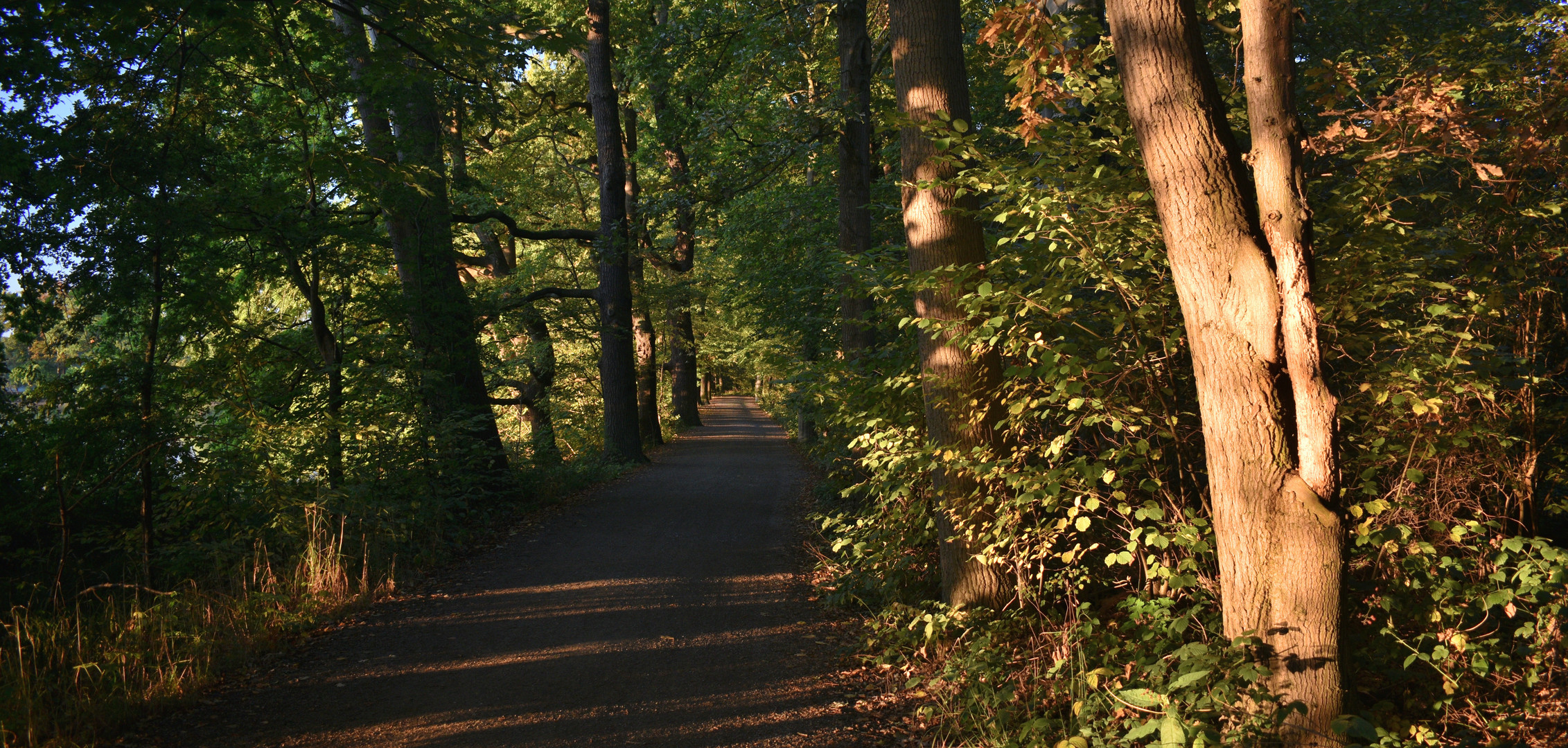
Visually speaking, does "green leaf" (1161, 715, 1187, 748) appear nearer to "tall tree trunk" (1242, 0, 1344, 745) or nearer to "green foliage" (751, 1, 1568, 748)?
"green foliage" (751, 1, 1568, 748)

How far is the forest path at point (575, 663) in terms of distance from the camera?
193 inches

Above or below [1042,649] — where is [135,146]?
above

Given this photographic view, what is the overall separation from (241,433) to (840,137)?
25.4 feet

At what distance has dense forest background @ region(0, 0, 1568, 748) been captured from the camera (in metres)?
4.32

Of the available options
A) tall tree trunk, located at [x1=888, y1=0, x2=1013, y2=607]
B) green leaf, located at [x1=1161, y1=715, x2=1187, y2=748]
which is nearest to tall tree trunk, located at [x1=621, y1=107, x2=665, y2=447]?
tall tree trunk, located at [x1=888, y1=0, x2=1013, y2=607]

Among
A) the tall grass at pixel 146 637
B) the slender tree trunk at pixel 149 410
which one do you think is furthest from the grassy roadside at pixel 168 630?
the slender tree trunk at pixel 149 410

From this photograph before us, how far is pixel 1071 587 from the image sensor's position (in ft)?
17.0

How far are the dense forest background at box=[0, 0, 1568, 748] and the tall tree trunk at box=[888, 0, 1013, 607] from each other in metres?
0.07

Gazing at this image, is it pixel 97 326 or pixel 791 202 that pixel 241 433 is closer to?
pixel 97 326

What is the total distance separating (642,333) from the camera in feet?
78.3

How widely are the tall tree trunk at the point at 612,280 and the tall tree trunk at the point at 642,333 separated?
2.66 m

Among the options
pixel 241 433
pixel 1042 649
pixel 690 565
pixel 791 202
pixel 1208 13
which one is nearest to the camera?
pixel 1042 649

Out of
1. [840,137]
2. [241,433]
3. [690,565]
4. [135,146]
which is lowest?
[690,565]

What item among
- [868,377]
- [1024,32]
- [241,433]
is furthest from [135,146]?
[1024,32]
